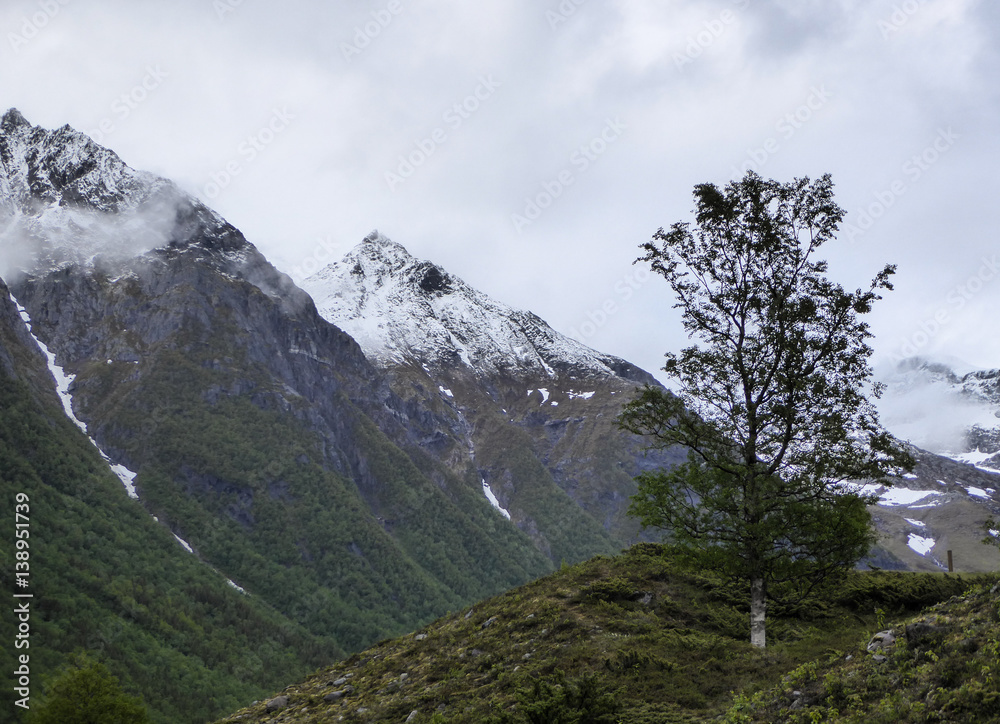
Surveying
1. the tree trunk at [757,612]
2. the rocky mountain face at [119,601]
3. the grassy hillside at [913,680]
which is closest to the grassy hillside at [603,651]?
the tree trunk at [757,612]

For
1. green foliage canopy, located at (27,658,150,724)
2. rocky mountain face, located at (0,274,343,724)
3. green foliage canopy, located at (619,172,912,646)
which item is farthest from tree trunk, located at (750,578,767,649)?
rocky mountain face, located at (0,274,343,724)

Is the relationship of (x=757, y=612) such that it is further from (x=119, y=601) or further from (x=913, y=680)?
(x=119, y=601)

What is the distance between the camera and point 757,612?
1764 cm

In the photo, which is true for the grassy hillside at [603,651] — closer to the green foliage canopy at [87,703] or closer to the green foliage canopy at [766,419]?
the green foliage canopy at [766,419]

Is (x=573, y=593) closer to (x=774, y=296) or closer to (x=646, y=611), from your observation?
(x=646, y=611)

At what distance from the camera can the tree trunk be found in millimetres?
17297

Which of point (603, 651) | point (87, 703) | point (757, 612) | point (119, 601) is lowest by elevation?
point (119, 601)

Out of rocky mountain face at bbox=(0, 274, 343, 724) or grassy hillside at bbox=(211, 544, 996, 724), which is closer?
grassy hillside at bbox=(211, 544, 996, 724)

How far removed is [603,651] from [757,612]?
4038mm

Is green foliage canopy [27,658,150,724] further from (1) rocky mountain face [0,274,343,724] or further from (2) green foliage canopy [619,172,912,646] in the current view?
(1) rocky mountain face [0,274,343,724]

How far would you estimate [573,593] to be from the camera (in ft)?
70.2

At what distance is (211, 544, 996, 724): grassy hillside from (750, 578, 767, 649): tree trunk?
37 centimetres

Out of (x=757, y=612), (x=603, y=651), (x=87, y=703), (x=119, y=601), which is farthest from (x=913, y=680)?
(x=119, y=601)

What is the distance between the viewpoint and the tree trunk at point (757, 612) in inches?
681
